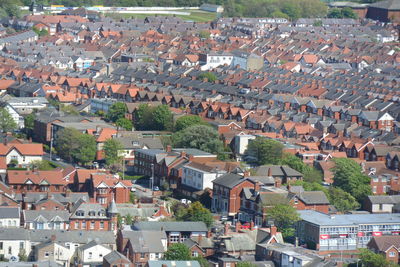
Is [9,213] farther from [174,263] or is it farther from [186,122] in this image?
[186,122]

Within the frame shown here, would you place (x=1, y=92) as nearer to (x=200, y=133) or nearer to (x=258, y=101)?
(x=258, y=101)

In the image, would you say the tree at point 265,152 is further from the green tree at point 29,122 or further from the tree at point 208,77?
the tree at point 208,77

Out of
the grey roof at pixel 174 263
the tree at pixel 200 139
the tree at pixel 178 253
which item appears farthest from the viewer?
the tree at pixel 200 139

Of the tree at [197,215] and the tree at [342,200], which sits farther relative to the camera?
the tree at [342,200]

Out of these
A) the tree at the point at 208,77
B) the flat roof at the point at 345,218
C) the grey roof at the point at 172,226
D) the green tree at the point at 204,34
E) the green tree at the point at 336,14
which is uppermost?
the grey roof at the point at 172,226

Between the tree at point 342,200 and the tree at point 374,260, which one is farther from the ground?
the tree at point 374,260

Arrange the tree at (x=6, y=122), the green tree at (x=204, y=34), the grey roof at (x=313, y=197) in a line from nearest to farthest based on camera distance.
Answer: the grey roof at (x=313, y=197) → the tree at (x=6, y=122) → the green tree at (x=204, y=34)

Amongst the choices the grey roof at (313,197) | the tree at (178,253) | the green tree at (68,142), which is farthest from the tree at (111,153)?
the tree at (178,253)

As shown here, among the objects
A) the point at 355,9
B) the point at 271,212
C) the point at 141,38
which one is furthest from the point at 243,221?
the point at 355,9
